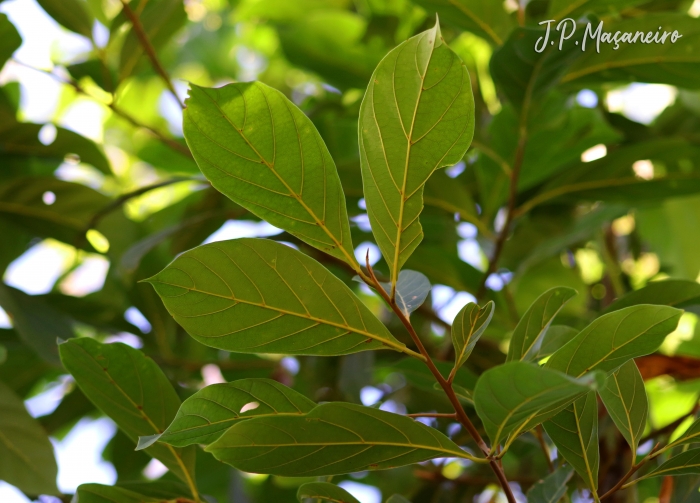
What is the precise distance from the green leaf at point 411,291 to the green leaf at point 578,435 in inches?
5.7

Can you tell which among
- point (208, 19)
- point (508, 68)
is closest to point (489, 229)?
point (508, 68)

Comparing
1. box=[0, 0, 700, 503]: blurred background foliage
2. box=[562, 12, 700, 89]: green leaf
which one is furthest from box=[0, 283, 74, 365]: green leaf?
box=[562, 12, 700, 89]: green leaf

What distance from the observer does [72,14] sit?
1.04 metres

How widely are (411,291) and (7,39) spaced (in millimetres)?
792

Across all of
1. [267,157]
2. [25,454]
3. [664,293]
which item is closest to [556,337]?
[664,293]

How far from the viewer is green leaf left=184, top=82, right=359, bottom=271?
45 centimetres

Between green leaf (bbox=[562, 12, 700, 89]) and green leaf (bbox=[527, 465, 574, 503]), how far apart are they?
20.0 inches

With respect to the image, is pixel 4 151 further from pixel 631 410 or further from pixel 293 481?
pixel 631 410

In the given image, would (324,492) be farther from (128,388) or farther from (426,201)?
(426,201)

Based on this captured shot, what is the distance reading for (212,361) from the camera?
118 centimetres

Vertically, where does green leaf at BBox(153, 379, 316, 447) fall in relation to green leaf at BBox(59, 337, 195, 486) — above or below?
below

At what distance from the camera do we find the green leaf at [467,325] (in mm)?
493

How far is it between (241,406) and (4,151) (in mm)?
834

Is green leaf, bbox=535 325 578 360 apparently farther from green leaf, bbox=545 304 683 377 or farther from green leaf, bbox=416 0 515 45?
green leaf, bbox=416 0 515 45
